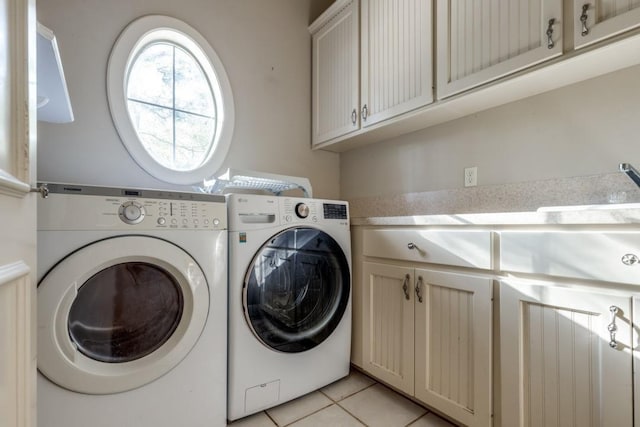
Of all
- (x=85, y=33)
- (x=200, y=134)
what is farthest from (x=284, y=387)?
(x=85, y=33)

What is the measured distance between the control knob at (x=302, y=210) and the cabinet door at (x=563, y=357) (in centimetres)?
84

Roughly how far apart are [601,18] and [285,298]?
1.52 m

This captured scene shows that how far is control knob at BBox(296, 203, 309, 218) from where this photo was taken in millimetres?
1384

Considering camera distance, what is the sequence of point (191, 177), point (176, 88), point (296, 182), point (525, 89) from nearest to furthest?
point (525, 89)
point (296, 182)
point (191, 177)
point (176, 88)

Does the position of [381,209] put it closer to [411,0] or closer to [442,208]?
[442,208]

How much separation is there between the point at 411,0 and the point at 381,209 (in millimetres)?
1142

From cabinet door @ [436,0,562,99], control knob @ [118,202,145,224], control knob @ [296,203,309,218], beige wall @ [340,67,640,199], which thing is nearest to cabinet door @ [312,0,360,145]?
beige wall @ [340,67,640,199]

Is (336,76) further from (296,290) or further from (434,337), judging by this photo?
(434,337)

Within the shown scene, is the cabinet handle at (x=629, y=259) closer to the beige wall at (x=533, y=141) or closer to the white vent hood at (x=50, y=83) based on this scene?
the beige wall at (x=533, y=141)

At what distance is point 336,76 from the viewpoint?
6.30 feet

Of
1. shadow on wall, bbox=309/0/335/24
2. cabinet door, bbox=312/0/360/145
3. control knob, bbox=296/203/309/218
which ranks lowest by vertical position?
control knob, bbox=296/203/309/218

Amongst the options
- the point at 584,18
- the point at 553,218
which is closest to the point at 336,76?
the point at 584,18

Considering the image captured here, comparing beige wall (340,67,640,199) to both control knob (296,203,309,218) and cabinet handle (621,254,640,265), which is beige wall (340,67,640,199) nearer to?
cabinet handle (621,254,640,265)

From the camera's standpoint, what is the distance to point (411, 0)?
1.44m
